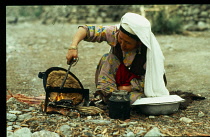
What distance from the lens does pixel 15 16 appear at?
14336 millimetres

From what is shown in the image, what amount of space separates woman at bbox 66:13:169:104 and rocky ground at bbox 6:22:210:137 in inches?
13.9

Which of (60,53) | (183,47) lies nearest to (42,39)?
(60,53)

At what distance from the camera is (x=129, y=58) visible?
3.75m

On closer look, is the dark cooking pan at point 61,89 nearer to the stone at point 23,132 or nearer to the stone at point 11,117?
the stone at point 11,117

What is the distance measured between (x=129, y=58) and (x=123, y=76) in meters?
0.25

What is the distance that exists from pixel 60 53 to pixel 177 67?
3048 millimetres

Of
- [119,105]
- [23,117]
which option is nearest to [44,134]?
[23,117]

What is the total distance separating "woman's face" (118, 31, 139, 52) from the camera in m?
3.48

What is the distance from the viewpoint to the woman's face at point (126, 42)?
11.4ft

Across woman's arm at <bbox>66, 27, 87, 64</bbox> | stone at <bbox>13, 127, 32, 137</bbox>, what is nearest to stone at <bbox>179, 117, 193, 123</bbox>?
woman's arm at <bbox>66, 27, 87, 64</bbox>

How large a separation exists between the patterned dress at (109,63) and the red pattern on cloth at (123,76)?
5cm

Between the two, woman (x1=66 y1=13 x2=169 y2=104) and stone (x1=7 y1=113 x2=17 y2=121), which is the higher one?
woman (x1=66 y1=13 x2=169 y2=104)

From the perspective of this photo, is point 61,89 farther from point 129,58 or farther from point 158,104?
point 158,104

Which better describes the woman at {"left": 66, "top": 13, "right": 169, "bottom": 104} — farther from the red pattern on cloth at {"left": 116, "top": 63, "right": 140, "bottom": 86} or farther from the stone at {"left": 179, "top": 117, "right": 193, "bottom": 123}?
the stone at {"left": 179, "top": 117, "right": 193, "bottom": 123}
